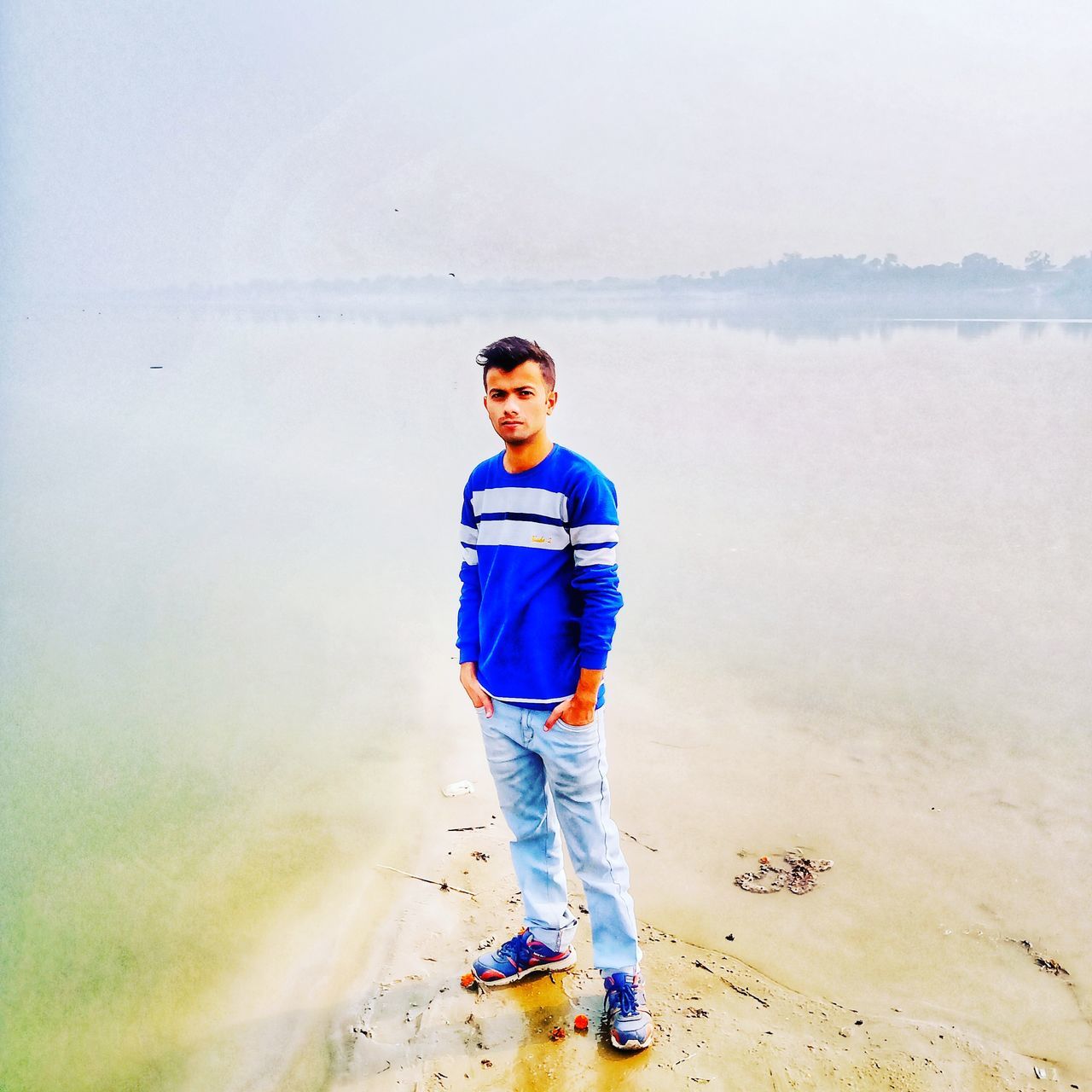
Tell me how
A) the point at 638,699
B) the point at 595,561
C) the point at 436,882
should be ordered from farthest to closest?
the point at 638,699
the point at 436,882
the point at 595,561

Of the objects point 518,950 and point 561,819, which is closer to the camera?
point 561,819

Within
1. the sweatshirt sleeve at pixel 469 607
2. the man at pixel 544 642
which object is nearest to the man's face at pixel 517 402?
the man at pixel 544 642

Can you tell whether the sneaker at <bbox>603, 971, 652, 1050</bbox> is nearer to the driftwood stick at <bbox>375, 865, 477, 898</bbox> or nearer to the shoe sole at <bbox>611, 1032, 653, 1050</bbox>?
the shoe sole at <bbox>611, 1032, 653, 1050</bbox>

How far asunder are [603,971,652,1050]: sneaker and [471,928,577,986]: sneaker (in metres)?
0.17

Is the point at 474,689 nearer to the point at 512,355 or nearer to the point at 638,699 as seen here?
the point at 512,355

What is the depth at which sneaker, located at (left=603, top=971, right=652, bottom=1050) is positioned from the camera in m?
1.64

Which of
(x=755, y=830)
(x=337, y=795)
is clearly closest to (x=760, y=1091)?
(x=755, y=830)

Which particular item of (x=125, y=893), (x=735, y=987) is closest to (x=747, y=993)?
(x=735, y=987)

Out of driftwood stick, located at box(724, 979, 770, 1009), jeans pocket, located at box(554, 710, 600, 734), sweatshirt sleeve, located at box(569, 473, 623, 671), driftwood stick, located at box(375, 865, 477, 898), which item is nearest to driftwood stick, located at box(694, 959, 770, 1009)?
driftwood stick, located at box(724, 979, 770, 1009)

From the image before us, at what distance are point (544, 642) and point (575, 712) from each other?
0.49ft

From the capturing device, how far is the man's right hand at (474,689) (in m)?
1.71

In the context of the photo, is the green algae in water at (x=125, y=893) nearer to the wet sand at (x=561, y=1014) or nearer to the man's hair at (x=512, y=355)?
the wet sand at (x=561, y=1014)

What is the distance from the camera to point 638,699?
3115mm

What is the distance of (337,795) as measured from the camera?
2.60 meters
